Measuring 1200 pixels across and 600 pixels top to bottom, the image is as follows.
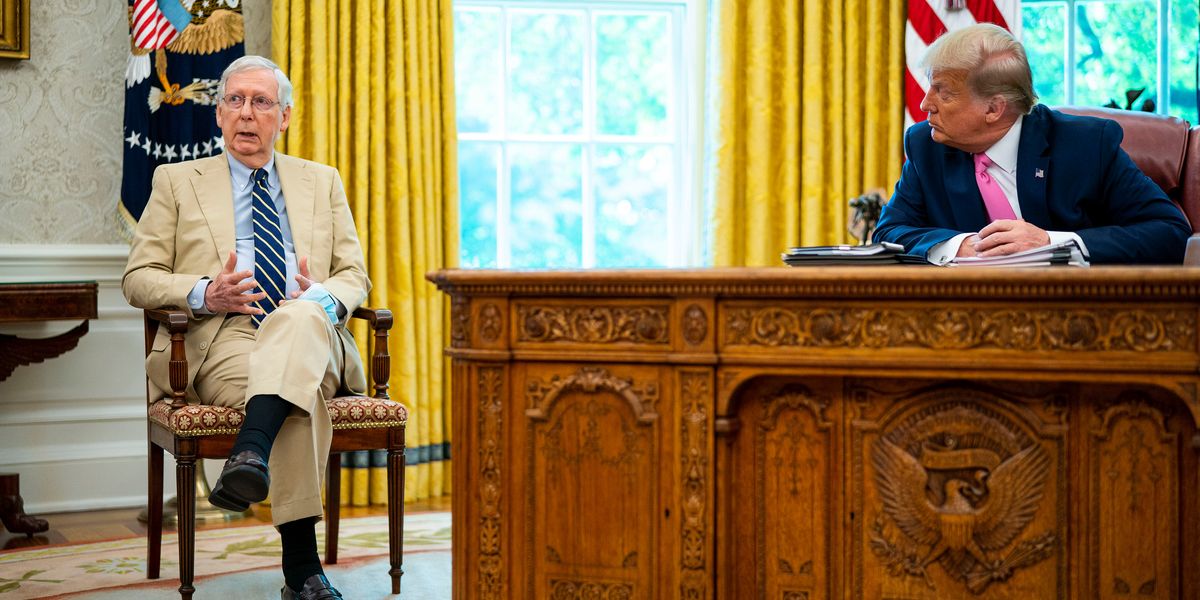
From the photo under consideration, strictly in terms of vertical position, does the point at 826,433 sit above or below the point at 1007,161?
below

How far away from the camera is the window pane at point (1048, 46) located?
174 inches

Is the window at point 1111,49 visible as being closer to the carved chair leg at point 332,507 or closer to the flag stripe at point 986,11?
the flag stripe at point 986,11

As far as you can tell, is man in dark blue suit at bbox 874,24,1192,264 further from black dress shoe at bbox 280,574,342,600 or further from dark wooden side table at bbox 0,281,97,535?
dark wooden side table at bbox 0,281,97,535

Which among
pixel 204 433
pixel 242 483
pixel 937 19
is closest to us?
pixel 242 483

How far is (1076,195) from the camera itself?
226 centimetres

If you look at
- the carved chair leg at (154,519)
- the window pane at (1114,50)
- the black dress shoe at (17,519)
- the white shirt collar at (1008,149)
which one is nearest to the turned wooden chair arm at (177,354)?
the carved chair leg at (154,519)

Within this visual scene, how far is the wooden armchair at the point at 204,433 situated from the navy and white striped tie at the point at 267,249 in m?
0.20

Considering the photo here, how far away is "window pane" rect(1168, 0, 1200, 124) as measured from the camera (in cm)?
427

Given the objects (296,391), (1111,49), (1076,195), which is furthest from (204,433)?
(1111,49)

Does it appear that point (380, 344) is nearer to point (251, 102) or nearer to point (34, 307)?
point (251, 102)

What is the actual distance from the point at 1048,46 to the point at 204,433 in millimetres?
3611

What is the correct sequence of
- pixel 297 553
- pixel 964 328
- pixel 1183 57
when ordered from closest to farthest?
pixel 964 328 → pixel 297 553 → pixel 1183 57

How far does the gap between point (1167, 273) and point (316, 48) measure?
306cm

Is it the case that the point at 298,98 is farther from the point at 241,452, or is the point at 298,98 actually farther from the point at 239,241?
the point at 241,452
